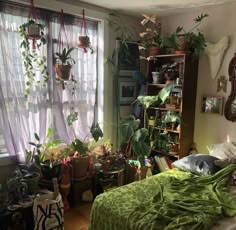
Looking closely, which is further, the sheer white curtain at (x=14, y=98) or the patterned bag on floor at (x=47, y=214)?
the sheer white curtain at (x=14, y=98)

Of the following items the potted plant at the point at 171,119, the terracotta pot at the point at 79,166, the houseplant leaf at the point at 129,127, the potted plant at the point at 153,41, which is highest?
the potted plant at the point at 153,41

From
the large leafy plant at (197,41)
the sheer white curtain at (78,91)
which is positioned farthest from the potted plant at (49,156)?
the large leafy plant at (197,41)

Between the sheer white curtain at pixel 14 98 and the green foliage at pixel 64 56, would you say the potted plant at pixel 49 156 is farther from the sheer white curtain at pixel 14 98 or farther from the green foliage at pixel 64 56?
the green foliage at pixel 64 56

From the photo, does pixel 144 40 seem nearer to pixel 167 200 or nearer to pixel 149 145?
pixel 149 145

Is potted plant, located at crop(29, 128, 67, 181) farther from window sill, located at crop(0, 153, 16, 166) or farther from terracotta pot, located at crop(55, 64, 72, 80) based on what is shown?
terracotta pot, located at crop(55, 64, 72, 80)

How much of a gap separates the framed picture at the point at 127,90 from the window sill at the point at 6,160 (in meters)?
1.68

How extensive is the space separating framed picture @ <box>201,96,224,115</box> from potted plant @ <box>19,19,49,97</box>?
199cm

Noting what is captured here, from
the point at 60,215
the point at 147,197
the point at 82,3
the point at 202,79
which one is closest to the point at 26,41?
the point at 82,3

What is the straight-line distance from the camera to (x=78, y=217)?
2709 millimetres

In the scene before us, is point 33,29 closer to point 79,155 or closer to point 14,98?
point 14,98

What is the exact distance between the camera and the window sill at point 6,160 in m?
2.65

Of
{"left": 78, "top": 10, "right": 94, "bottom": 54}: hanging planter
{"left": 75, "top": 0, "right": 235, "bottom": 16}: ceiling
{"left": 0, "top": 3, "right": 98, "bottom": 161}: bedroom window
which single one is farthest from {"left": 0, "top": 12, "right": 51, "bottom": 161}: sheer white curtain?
{"left": 75, "top": 0, "right": 235, "bottom": 16}: ceiling

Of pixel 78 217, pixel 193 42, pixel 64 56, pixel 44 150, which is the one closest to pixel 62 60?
pixel 64 56

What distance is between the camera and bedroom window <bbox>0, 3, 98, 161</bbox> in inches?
102
